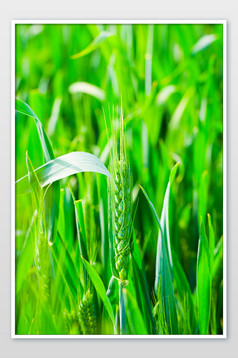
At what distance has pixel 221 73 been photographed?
1037 millimetres

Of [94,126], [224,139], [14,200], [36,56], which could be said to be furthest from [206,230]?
[36,56]

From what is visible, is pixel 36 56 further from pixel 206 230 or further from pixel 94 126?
pixel 206 230

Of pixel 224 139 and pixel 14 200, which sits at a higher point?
pixel 224 139

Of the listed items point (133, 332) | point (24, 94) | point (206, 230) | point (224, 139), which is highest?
point (24, 94)

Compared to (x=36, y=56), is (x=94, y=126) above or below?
below

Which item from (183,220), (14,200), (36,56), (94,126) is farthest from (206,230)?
(36,56)

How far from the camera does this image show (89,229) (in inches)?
38.4

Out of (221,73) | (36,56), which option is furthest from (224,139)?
(36,56)

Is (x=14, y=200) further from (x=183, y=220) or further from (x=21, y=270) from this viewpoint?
(x=183, y=220)

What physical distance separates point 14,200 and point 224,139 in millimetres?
608

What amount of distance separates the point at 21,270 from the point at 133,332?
0.34 metres

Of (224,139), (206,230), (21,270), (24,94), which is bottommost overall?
(21,270)

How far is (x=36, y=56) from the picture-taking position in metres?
1.04

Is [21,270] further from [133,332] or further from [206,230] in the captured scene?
[206,230]
